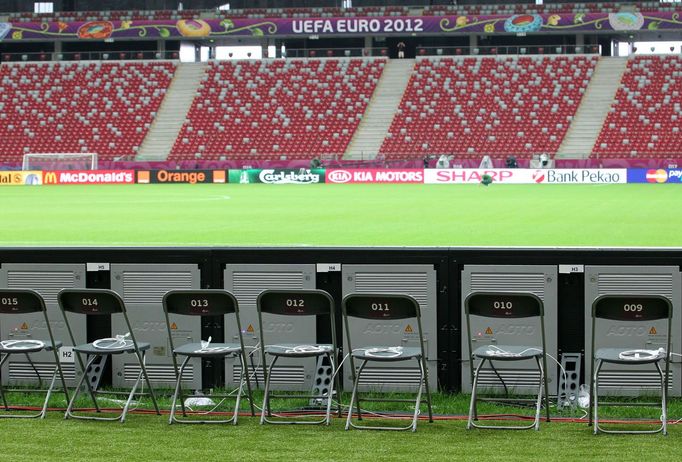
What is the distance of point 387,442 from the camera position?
22.8 feet

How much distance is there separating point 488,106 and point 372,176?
12.7 meters

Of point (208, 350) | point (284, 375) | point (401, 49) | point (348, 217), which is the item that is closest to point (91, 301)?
point (208, 350)

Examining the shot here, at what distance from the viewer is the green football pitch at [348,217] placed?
22.3 meters

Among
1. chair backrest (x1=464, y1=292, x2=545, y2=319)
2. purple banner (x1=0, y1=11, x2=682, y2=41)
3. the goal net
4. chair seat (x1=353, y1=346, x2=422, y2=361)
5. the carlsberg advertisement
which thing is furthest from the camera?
purple banner (x1=0, y1=11, x2=682, y2=41)

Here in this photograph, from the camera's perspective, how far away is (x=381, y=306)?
7465 millimetres

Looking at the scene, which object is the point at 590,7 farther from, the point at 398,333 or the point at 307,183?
the point at 398,333

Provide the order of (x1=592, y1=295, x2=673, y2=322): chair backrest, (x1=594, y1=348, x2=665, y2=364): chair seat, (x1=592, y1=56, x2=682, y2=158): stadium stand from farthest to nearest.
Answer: (x1=592, y1=56, x2=682, y2=158): stadium stand
(x1=594, y1=348, x2=665, y2=364): chair seat
(x1=592, y1=295, x2=673, y2=322): chair backrest

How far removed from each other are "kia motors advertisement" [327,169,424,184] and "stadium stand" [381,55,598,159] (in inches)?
166

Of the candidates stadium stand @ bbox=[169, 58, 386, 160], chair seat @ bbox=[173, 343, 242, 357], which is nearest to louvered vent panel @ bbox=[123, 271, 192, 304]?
chair seat @ bbox=[173, 343, 242, 357]

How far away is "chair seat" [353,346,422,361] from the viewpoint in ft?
24.6

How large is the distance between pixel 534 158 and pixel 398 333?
1829 inches

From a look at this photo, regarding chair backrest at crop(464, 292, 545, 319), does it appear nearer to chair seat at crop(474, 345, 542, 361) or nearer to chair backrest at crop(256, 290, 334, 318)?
chair seat at crop(474, 345, 542, 361)

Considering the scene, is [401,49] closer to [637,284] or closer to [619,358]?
[637,284]

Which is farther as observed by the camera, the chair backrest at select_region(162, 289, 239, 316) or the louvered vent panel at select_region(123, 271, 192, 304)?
the louvered vent panel at select_region(123, 271, 192, 304)
